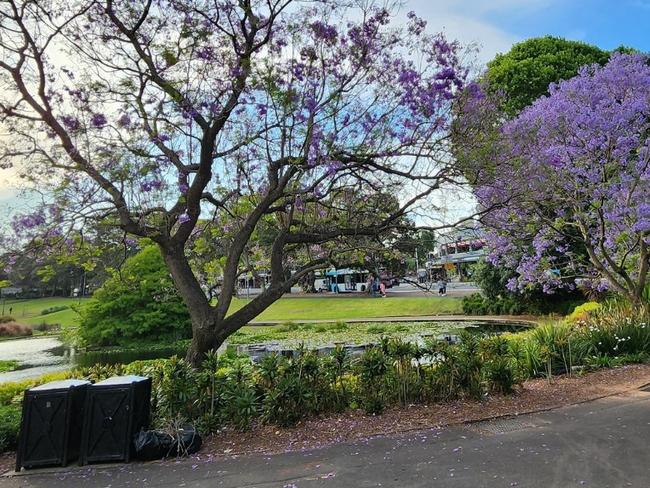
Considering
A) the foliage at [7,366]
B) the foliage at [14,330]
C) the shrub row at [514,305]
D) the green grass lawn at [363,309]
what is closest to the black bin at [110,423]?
the foliage at [7,366]

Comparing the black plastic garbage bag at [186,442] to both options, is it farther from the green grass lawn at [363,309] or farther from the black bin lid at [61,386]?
A: the green grass lawn at [363,309]

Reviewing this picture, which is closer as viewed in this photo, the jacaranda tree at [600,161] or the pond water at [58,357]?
the jacaranda tree at [600,161]

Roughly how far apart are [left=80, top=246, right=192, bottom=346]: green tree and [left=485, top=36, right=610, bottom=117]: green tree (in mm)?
16463

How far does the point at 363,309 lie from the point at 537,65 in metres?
17.7

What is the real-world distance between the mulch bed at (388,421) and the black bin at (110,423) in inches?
33.9

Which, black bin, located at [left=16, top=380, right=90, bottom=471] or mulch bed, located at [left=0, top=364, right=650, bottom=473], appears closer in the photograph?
black bin, located at [left=16, top=380, right=90, bottom=471]

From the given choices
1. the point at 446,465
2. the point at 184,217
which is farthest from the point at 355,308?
the point at 446,465

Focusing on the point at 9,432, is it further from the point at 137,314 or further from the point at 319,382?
the point at 137,314

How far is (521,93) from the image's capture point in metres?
20.4

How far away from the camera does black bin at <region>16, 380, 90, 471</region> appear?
5.18m

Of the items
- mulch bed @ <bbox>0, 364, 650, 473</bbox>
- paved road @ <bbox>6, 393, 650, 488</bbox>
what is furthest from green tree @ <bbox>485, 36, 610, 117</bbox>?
paved road @ <bbox>6, 393, 650, 488</bbox>

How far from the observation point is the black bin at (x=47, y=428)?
5.18 m

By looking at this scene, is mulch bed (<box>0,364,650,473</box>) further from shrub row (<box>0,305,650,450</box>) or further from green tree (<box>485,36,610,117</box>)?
green tree (<box>485,36,610,117</box>)

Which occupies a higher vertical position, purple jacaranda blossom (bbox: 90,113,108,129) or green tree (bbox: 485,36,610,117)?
green tree (bbox: 485,36,610,117)
